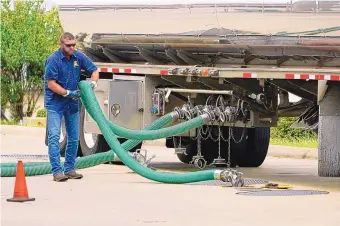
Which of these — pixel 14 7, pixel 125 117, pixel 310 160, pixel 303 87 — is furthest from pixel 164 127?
pixel 14 7

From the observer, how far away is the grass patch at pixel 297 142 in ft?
73.2

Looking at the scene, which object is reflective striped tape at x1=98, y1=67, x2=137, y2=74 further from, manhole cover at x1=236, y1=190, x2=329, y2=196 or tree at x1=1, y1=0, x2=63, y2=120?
tree at x1=1, y1=0, x2=63, y2=120

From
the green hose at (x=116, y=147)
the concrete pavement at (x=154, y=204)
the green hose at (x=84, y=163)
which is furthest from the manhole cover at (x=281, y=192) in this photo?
the green hose at (x=84, y=163)

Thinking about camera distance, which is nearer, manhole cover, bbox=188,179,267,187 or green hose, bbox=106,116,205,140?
manhole cover, bbox=188,179,267,187

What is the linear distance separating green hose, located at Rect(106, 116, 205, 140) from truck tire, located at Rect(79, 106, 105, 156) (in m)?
2.83

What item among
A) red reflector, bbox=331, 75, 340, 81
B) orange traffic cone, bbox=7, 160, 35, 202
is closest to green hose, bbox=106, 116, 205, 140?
red reflector, bbox=331, 75, 340, 81

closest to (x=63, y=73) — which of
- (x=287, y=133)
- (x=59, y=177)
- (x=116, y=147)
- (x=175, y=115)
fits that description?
(x=116, y=147)

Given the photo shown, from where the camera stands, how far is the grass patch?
22312 millimetres

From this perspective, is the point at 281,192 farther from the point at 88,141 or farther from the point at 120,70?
the point at 88,141

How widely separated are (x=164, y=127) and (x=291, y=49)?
8.50 ft

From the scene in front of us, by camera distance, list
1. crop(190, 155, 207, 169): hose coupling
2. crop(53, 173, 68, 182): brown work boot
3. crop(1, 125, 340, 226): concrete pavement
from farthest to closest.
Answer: crop(190, 155, 207, 169): hose coupling, crop(53, 173, 68, 182): brown work boot, crop(1, 125, 340, 226): concrete pavement

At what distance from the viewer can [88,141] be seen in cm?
1936

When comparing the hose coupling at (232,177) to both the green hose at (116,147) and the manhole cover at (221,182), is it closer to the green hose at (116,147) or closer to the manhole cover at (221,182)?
the manhole cover at (221,182)

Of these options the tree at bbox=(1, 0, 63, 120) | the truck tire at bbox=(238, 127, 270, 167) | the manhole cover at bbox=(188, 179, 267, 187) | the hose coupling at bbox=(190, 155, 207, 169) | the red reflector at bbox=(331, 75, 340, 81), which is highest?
the tree at bbox=(1, 0, 63, 120)
